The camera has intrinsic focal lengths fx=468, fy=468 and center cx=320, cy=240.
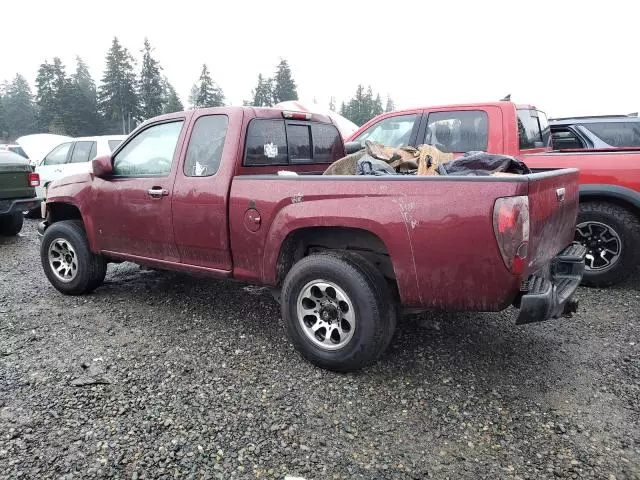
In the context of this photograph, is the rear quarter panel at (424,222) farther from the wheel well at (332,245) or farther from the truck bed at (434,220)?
the wheel well at (332,245)

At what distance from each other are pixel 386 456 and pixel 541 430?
0.91 meters

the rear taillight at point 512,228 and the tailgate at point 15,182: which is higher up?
the tailgate at point 15,182

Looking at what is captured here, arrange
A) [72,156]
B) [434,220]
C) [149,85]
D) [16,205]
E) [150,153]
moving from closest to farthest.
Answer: [434,220], [150,153], [16,205], [72,156], [149,85]

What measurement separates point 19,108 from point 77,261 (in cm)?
10090

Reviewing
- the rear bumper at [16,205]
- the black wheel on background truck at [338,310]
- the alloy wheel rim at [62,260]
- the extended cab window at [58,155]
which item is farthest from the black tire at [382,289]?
the extended cab window at [58,155]

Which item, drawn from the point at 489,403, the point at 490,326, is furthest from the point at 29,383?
the point at 490,326

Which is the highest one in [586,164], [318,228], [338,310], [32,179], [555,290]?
[32,179]

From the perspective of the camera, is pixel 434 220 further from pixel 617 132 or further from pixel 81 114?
pixel 81 114

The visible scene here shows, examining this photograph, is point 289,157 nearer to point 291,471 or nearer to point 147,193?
point 147,193

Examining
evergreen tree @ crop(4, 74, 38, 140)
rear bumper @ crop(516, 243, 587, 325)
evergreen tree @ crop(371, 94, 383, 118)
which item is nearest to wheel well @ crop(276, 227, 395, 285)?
rear bumper @ crop(516, 243, 587, 325)

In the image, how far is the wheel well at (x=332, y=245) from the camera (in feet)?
10.4

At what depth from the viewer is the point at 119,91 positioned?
5919cm

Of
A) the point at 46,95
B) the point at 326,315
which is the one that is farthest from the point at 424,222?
the point at 46,95

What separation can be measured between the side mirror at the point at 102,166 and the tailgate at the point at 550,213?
11.8 ft
